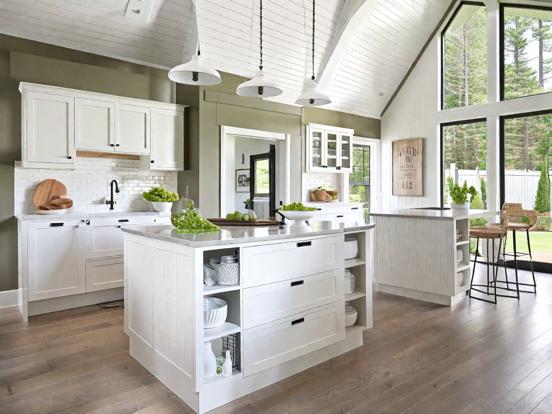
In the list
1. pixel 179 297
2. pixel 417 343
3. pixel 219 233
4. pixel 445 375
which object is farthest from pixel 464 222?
pixel 179 297

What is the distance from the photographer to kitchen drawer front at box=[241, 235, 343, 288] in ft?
8.21

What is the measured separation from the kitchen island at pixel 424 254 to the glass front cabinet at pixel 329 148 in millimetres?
2295

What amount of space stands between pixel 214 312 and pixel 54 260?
8.64ft

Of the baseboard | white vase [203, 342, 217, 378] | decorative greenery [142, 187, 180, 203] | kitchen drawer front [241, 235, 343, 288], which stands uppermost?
decorative greenery [142, 187, 180, 203]

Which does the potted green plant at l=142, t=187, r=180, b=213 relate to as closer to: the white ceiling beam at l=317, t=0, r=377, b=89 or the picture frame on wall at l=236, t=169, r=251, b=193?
the white ceiling beam at l=317, t=0, r=377, b=89

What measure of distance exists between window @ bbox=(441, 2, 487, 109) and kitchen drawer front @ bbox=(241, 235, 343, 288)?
17.1 feet

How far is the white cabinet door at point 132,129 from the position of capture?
15.8 ft

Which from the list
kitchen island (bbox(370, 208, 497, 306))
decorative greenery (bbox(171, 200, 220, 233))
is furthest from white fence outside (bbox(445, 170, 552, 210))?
decorative greenery (bbox(171, 200, 220, 233))

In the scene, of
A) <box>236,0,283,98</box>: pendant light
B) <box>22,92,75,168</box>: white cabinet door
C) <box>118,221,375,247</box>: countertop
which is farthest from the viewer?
<box>22,92,75,168</box>: white cabinet door

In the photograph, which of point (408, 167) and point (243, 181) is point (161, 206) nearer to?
point (243, 181)

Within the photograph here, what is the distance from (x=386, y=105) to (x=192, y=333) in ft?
23.0

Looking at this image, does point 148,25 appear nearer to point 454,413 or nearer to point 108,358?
point 108,358

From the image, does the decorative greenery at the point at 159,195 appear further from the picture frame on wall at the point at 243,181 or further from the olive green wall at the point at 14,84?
the picture frame on wall at the point at 243,181

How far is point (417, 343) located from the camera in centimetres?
330
